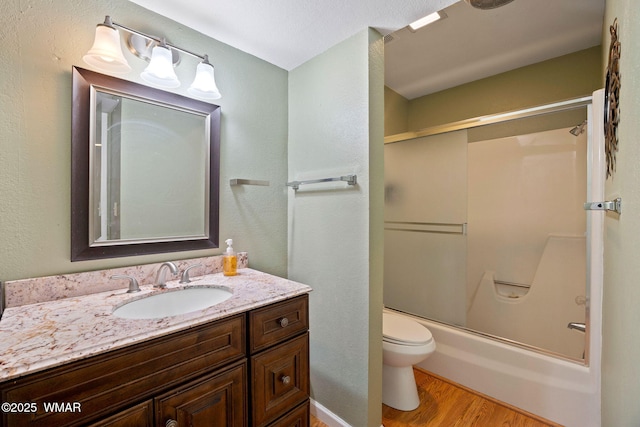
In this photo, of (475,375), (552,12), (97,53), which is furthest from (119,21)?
(475,375)

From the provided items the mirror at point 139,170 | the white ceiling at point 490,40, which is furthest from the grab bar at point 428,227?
the mirror at point 139,170

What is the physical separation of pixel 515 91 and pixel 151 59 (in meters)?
2.59

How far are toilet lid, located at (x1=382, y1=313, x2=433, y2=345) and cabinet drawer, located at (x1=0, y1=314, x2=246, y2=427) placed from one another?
3.41ft

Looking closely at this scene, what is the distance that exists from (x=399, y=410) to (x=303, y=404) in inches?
32.6

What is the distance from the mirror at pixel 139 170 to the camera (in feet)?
3.68

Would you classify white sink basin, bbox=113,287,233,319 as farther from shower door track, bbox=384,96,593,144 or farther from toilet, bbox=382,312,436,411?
shower door track, bbox=384,96,593,144

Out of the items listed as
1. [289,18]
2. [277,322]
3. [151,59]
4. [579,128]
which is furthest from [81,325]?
[579,128]

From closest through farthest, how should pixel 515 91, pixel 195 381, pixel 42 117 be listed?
1. pixel 195 381
2. pixel 42 117
3. pixel 515 91

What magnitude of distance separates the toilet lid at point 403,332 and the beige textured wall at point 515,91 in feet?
6.25

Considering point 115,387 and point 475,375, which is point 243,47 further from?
point 475,375

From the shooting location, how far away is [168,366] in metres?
0.83

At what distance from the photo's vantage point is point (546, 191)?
7.72 feet

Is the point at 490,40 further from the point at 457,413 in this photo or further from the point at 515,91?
the point at 457,413

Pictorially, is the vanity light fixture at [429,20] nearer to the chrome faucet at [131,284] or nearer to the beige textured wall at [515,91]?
the beige textured wall at [515,91]
